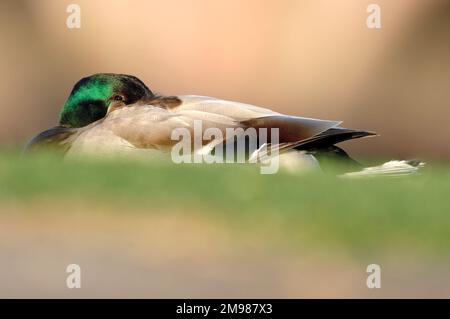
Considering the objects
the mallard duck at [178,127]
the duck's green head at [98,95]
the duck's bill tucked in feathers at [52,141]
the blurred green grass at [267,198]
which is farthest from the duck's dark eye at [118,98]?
the blurred green grass at [267,198]

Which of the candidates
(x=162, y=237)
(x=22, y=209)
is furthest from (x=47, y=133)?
(x=162, y=237)

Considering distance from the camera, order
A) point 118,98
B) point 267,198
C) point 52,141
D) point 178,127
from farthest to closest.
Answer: point 118,98 → point 52,141 → point 178,127 → point 267,198

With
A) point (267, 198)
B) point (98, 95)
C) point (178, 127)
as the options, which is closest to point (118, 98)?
point (98, 95)

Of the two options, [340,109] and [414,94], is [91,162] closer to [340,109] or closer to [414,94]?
[340,109]

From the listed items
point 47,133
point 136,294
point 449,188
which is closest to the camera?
point 136,294

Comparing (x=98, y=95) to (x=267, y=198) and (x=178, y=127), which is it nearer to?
(x=178, y=127)
